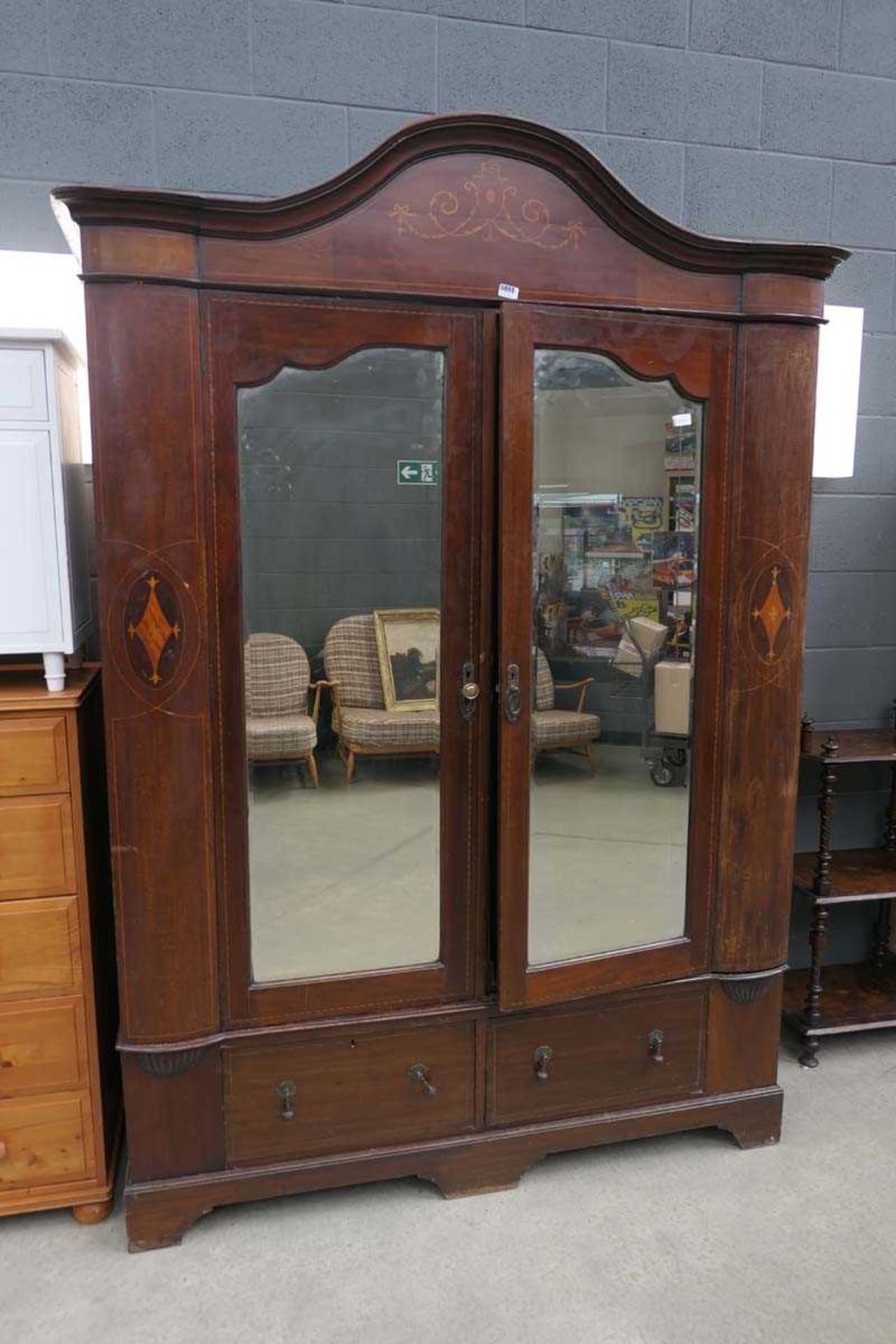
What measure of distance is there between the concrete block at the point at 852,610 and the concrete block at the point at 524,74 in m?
1.55

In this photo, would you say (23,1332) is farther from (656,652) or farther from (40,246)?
(40,246)

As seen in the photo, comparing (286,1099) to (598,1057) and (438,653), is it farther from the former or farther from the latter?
(438,653)

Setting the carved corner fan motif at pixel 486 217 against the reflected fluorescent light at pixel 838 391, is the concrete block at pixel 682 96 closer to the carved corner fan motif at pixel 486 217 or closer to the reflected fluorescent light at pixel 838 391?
the reflected fluorescent light at pixel 838 391

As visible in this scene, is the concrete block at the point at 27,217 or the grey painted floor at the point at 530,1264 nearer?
the grey painted floor at the point at 530,1264

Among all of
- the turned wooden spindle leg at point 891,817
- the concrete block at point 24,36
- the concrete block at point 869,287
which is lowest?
the turned wooden spindle leg at point 891,817

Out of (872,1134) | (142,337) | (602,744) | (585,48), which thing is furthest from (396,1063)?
(585,48)

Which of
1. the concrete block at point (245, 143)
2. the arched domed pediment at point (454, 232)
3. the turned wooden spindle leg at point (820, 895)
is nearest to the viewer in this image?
the arched domed pediment at point (454, 232)

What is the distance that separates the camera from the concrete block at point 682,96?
2771mm

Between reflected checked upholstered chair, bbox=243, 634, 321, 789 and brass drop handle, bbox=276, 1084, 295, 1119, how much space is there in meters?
0.70

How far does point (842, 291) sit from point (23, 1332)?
334cm

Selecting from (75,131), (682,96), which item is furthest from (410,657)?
(682,96)

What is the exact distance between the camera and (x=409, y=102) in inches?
103

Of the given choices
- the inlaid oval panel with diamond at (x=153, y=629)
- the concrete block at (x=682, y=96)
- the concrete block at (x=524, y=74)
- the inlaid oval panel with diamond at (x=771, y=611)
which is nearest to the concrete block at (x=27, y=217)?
the concrete block at (x=524, y=74)

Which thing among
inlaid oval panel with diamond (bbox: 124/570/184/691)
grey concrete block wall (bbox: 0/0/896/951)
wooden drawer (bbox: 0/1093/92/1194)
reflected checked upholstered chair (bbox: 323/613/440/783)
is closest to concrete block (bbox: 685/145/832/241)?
grey concrete block wall (bbox: 0/0/896/951)
